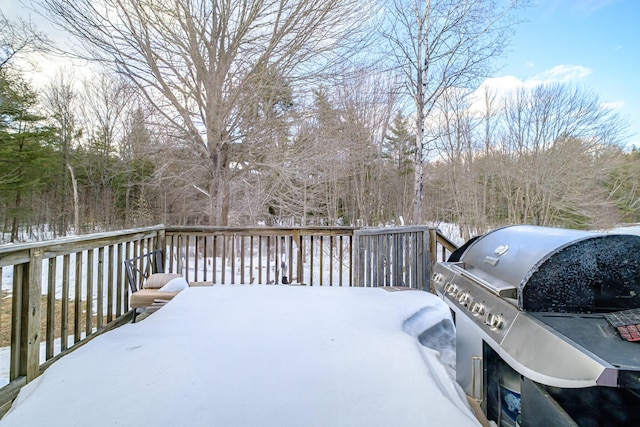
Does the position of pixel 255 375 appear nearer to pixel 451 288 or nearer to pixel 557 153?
pixel 451 288

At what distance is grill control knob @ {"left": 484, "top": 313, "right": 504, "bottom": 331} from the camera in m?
1.13

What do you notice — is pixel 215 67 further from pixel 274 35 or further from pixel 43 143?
pixel 43 143

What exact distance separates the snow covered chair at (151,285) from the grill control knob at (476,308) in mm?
2400

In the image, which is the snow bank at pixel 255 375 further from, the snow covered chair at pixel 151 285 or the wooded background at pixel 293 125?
the wooded background at pixel 293 125

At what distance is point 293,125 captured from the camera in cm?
644

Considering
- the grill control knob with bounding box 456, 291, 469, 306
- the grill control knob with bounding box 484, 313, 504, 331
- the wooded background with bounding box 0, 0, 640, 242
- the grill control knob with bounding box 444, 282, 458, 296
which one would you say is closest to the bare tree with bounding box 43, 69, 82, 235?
the wooded background with bounding box 0, 0, 640, 242

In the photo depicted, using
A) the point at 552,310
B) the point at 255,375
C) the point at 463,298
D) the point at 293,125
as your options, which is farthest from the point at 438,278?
the point at 293,125

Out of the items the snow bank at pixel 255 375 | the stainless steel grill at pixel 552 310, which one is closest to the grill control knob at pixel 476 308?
the stainless steel grill at pixel 552 310

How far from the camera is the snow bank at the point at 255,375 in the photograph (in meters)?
1.15

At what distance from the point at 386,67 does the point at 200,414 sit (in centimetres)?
755

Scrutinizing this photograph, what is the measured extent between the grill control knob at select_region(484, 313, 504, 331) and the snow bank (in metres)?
0.33

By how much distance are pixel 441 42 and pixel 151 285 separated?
686 cm

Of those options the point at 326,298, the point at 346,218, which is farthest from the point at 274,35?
the point at 346,218

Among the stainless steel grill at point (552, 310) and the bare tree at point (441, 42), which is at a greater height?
the bare tree at point (441, 42)
